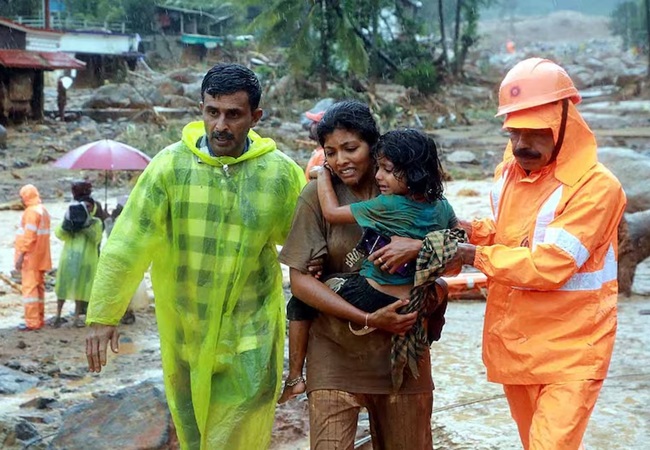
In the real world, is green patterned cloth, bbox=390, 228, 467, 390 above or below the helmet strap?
below

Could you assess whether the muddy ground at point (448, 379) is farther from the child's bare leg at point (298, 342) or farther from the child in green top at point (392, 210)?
the child in green top at point (392, 210)

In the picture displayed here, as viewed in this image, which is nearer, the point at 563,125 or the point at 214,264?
the point at 563,125

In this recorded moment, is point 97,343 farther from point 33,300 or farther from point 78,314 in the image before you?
point 78,314

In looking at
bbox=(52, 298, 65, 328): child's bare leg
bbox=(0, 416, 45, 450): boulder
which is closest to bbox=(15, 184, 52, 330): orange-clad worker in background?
bbox=(52, 298, 65, 328): child's bare leg

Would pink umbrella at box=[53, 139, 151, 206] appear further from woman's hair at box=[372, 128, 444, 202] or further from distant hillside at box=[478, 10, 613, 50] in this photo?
distant hillside at box=[478, 10, 613, 50]

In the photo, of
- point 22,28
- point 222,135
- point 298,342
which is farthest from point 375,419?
point 22,28

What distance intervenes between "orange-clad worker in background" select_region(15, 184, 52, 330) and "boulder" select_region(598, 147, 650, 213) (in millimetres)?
5953

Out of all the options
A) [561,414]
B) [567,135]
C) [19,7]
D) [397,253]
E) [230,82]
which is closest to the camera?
[397,253]

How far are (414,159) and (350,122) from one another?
255 millimetres

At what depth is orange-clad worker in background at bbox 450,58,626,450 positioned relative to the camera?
3273 mm

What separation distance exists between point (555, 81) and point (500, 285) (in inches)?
28.9

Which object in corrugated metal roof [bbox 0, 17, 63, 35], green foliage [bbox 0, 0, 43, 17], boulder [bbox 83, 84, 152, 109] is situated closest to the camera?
corrugated metal roof [bbox 0, 17, 63, 35]

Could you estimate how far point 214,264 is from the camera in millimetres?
3748

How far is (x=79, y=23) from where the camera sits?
41.5m
